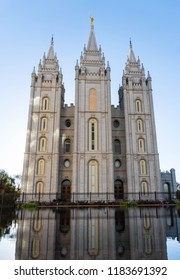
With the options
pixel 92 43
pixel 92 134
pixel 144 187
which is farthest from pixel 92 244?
pixel 92 43

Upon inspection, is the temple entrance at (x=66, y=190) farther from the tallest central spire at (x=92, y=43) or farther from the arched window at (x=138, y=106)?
the tallest central spire at (x=92, y=43)

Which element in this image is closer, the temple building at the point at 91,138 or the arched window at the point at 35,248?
the arched window at the point at 35,248

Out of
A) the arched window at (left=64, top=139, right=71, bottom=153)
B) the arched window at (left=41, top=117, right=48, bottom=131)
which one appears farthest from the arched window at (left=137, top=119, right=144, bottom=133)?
the arched window at (left=41, top=117, right=48, bottom=131)

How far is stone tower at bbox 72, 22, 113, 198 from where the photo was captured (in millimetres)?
28141

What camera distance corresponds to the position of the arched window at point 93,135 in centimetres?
2956

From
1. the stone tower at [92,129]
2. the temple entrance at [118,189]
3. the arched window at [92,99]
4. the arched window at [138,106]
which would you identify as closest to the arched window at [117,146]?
the stone tower at [92,129]

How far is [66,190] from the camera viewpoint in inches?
1156

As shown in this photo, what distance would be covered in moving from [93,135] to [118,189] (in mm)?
7813

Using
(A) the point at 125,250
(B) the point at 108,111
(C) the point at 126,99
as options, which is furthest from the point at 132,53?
(A) the point at 125,250

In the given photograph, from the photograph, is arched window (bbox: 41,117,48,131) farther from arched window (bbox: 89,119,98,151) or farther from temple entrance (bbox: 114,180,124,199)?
temple entrance (bbox: 114,180,124,199)

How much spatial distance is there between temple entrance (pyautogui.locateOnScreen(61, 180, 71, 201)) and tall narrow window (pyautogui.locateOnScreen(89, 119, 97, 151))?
5416 millimetres

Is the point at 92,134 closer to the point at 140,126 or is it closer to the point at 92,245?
the point at 140,126
